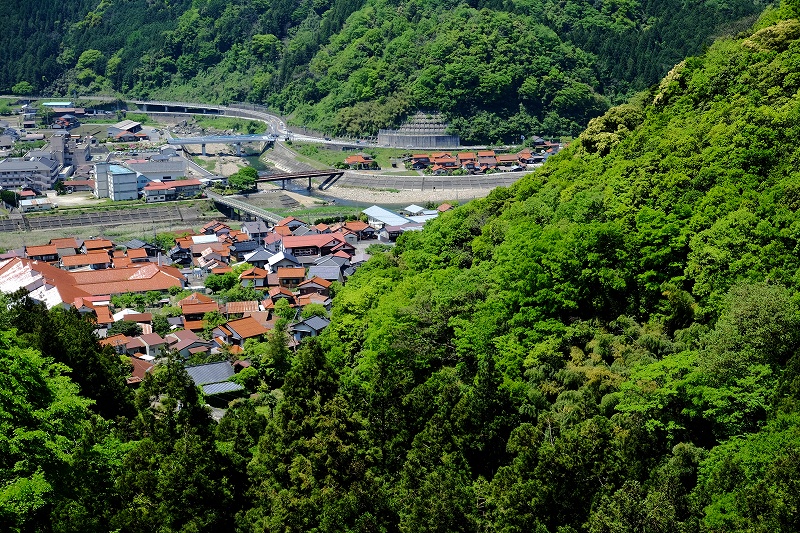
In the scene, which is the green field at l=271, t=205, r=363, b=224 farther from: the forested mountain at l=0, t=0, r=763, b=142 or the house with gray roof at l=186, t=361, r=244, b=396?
the house with gray roof at l=186, t=361, r=244, b=396

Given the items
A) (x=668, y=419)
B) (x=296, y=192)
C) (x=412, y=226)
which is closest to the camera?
(x=668, y=419)

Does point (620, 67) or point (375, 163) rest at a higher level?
point (620, 67)

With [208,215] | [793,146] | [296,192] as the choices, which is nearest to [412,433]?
[793,146]

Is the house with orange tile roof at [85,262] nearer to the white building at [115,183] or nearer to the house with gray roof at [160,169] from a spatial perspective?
the white building at [115,183]

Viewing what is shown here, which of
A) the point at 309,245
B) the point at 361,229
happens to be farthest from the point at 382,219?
the point at 309,245

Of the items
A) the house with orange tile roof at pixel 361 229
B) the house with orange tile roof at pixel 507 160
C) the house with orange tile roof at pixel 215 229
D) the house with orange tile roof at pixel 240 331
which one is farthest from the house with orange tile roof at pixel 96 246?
the house with orange tile roof at pixel 507 160

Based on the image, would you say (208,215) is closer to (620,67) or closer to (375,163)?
(375,163)
